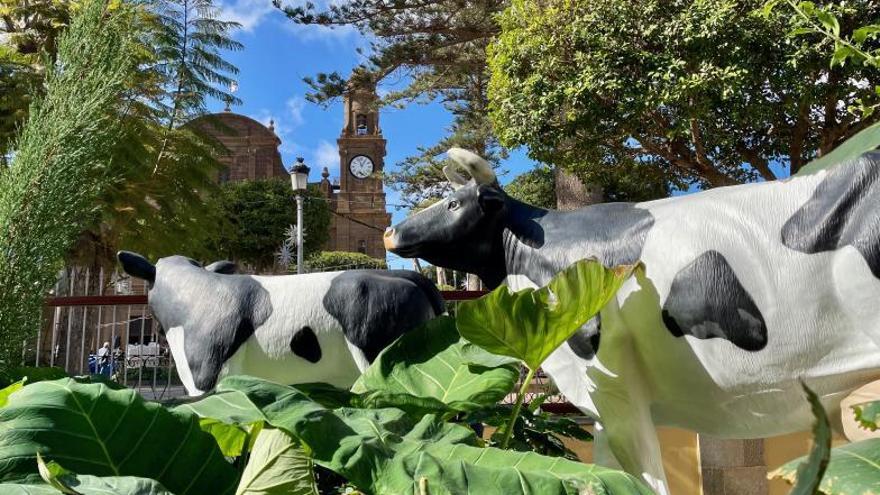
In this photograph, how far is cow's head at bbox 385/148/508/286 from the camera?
2.13 meters

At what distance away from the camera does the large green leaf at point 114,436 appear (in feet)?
2.89

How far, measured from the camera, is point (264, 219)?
31.5m

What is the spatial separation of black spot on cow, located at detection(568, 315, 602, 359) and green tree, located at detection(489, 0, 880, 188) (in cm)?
651

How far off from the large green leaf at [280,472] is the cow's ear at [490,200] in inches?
51.1

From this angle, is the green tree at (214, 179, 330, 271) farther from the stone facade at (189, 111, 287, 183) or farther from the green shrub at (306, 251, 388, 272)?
the stone facade at (189, 111, 287, 183)

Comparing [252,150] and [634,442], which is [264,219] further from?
[634,442]

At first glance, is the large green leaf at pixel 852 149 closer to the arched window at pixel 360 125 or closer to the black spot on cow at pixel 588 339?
the black spot on cow at pixel 588 339

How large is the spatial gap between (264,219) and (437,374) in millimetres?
31052

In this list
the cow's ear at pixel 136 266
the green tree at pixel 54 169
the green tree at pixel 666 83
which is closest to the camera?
the green tree at pixel 54 169

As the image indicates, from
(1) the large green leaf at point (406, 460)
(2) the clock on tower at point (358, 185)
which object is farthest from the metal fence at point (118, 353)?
(2) the clock on tower at point (358, 185)

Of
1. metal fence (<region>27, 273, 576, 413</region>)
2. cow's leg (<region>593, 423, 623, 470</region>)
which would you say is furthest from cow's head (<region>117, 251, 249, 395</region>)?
metal fence (<region>27, 273, 576, 413</region>)

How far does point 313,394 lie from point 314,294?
1.42 meters

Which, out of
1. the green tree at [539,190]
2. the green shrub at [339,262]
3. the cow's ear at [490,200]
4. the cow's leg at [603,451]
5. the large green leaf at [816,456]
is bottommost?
the cow's leg at [603,451]

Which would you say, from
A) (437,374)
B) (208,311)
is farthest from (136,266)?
(437,374)
